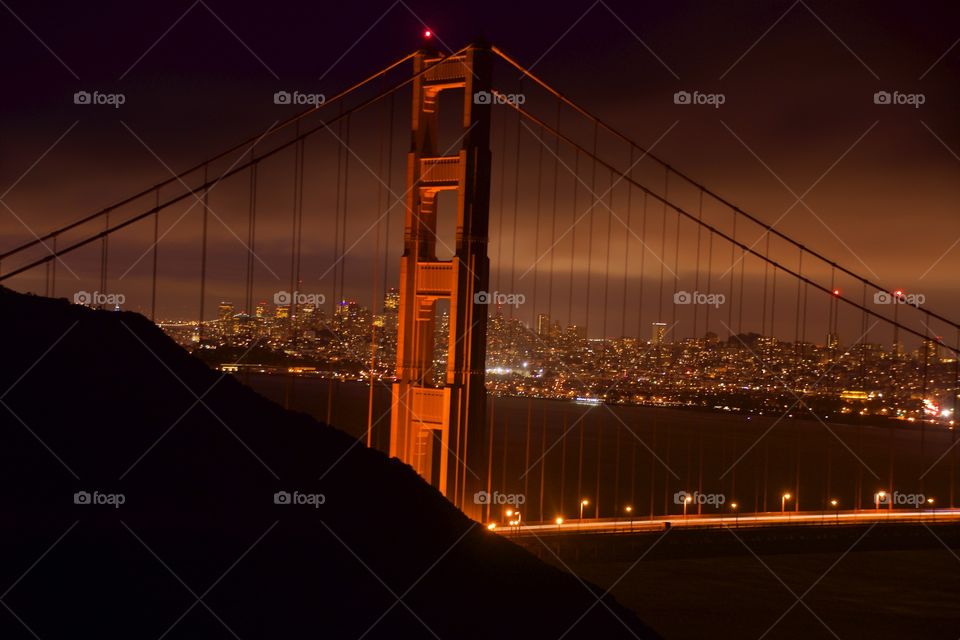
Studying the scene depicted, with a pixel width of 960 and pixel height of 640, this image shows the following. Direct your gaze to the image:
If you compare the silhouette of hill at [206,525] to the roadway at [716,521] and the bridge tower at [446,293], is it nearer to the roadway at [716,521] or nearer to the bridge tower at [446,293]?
the bridge tower at [446,293]

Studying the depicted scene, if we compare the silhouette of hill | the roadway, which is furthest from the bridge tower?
the silhouette of hill

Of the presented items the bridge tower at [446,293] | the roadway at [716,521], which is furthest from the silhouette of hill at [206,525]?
the roadway at [716,521]

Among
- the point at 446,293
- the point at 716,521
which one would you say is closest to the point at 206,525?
the point at 446,293

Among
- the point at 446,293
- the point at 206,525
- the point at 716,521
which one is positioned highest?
the point at 446,293

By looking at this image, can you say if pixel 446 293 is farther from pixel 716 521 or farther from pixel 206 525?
pixel 716 521

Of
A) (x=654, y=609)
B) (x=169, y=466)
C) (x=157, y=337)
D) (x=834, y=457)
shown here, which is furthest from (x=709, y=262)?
(x=834, y=457)

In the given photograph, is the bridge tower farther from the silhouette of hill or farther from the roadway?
the silhouette of hill

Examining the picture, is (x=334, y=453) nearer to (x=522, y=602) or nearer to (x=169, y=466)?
(x=169, y=466)
